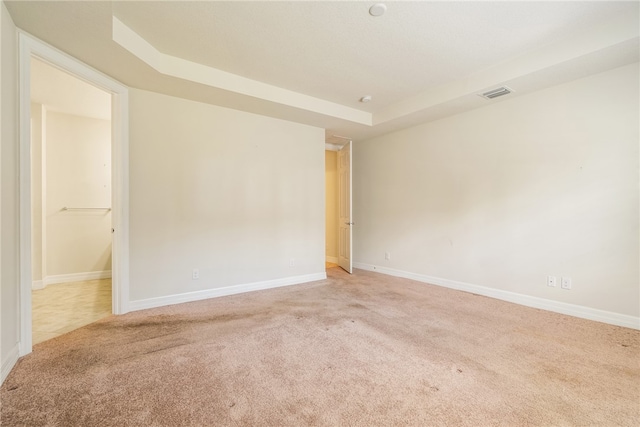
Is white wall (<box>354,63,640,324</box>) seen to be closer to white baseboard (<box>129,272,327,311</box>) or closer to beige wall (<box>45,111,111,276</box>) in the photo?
white baseboard (<box>129,272,327,311</box>)

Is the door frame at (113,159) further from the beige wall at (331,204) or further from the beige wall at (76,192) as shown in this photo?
the beige wall at (331,204)

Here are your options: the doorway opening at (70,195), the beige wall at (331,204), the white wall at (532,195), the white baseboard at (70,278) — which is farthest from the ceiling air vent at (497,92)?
the white baseboard at (70,278)

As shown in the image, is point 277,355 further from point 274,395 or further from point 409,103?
point 409,103

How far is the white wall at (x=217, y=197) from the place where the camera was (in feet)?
10.0

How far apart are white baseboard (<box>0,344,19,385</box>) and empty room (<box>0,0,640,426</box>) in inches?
0.7

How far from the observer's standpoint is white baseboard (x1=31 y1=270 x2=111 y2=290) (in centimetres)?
387

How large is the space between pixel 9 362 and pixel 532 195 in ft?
16.4

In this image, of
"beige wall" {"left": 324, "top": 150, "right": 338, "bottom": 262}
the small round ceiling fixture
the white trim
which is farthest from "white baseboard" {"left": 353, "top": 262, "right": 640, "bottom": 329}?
the small round ceiling fixture

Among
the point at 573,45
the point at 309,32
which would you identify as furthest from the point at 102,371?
the point at 573,45

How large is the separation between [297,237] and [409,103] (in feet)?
8.48

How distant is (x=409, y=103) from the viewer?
377cm

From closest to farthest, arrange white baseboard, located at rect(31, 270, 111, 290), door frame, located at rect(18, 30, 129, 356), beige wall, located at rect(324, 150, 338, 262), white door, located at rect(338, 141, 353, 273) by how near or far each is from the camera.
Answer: door frame, located at rect(18, 30, 129, 356) < white baseboard, located at rect(31, 270, 111, 290) < white door, located at rect(338, 141, 353, 273) < beige wall, located at rect(324, 150, 338, 262)

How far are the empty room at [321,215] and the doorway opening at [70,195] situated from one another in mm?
53

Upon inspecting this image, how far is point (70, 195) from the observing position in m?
4.31
